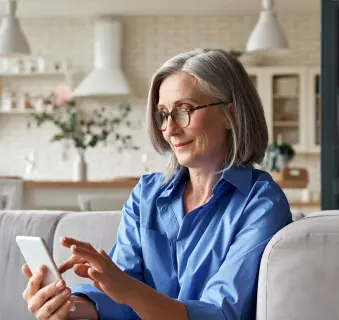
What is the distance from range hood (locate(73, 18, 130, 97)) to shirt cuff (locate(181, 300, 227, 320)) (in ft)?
26.3

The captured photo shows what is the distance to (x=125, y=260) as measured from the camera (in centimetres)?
189

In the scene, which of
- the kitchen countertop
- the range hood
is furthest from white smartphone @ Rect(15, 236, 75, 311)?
the range hood

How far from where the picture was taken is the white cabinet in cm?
927

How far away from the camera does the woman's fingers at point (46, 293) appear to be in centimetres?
154

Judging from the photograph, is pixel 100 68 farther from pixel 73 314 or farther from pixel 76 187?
pixel 73 314

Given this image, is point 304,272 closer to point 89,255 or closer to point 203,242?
point 203,242

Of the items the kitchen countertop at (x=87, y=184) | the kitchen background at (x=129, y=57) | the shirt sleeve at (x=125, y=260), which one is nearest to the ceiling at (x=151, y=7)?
the kitchen background at (x=129, y=57)

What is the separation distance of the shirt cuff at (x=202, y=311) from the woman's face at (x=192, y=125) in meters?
0.36

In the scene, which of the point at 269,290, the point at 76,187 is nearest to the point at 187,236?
the point at 269,290

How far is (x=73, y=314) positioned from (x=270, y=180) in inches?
20.1

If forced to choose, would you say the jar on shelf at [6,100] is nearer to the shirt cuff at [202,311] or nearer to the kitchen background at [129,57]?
the kitchen background at [129,57]

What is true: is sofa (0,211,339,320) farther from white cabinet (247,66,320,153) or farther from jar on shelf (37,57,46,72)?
jar on shelf (37,57,46,72)

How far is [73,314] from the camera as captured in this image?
1.72 metres

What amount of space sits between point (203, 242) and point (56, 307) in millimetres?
377
